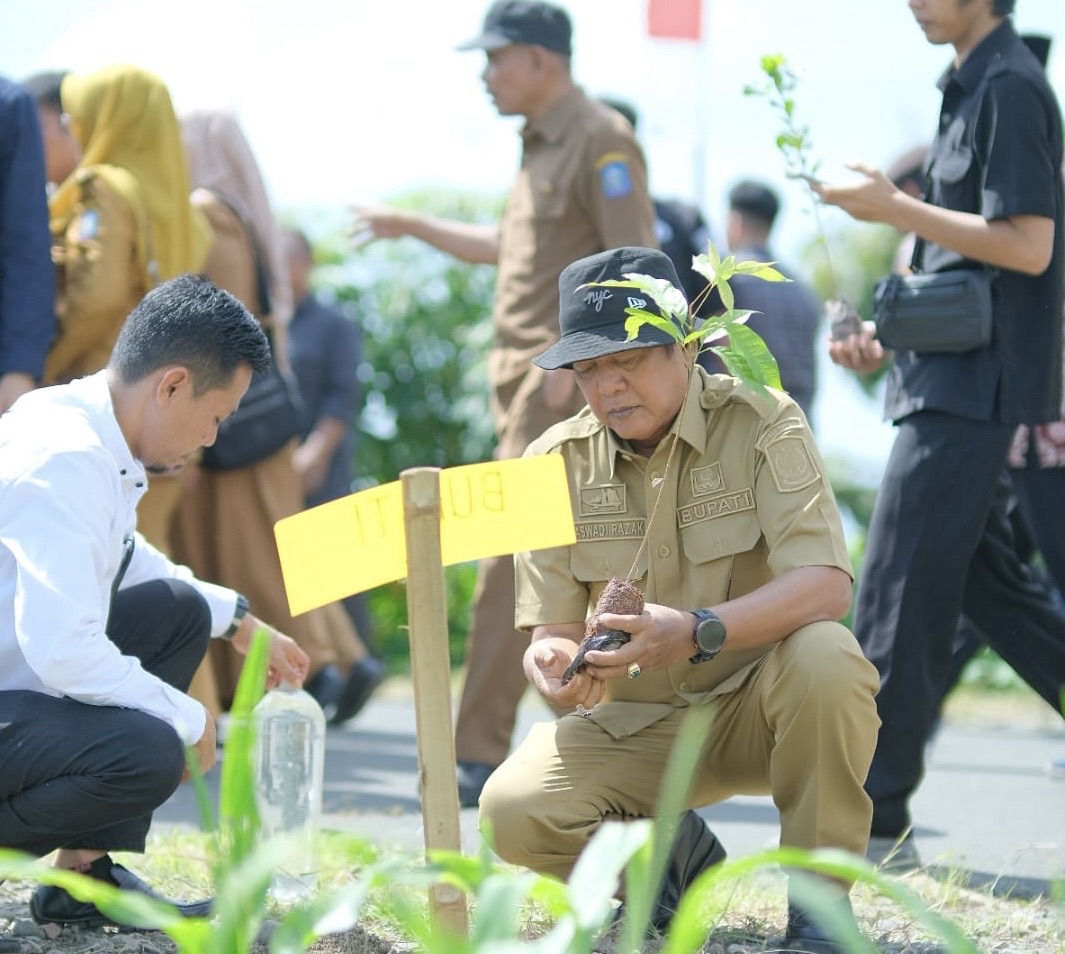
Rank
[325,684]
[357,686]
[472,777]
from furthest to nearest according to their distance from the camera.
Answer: [357,686] < [325,684] < [472,777]

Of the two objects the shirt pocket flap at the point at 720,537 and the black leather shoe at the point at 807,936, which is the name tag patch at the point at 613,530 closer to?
the shirt pocket flap at the point at 720,537

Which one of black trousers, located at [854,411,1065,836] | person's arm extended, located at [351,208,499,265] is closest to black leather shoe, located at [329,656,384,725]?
person's arm extended, located at [351,208,499,265]

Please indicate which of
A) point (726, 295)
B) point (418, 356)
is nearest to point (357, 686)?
point (726, 295)

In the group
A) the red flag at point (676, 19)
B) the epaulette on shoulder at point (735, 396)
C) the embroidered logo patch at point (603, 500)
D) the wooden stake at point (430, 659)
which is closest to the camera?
the wooden stake at point (430, 659)

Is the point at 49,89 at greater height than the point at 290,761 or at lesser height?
greater

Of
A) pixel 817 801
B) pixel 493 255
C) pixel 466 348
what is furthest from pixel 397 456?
pixel 817 801

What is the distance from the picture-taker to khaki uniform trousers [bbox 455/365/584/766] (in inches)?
196

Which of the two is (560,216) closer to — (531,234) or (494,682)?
(531,234)

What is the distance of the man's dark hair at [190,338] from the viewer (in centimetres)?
308

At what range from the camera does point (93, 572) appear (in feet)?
9.35

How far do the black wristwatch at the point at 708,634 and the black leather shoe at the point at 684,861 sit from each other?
463 mm

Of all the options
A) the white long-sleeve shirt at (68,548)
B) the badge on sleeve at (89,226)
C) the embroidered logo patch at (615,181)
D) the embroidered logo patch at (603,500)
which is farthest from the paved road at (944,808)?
the embroidered logo patch at (615,181)

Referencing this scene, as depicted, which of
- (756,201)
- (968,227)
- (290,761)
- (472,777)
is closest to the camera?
(968,227)

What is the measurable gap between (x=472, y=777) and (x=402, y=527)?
2478 millimetres
